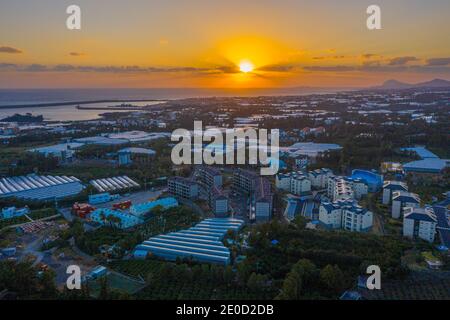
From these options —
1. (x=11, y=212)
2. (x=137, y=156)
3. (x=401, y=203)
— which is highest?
(x=137, y=156)

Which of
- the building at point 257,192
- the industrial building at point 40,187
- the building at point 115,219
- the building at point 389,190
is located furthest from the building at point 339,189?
the industrial building at point 40,187

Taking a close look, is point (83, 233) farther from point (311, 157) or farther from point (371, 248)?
point (311, 157)

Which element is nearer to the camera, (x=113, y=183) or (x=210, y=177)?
(x=210, y=177)

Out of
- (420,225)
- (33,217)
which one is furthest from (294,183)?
(33,217)

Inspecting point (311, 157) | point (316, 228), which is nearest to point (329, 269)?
point (316, 228)

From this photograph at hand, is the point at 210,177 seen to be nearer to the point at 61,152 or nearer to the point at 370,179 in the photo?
the point at 370,179
